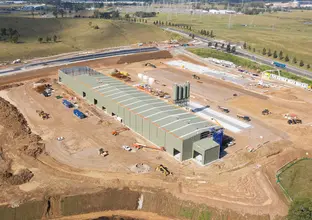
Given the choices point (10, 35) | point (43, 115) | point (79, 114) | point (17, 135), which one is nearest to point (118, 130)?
point (79, 114)

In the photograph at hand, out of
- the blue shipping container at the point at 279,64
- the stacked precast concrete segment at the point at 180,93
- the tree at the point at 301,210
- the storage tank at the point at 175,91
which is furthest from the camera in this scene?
the blue shipping container at the point at 279,64

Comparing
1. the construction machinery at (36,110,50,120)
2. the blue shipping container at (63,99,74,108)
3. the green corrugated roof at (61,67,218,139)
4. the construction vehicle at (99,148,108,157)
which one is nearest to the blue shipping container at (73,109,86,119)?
the blue shipping container at (63,99,74,108)

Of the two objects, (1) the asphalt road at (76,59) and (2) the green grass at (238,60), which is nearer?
(1) the asphalt road at (76,59)

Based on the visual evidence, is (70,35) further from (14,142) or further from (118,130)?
(14,142)

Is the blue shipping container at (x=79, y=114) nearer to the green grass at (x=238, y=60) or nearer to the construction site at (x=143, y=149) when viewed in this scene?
the construction site at (x=143, y=149)

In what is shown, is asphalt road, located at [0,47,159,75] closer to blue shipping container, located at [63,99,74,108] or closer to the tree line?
blue shipping container, located at [63,99,74,108]

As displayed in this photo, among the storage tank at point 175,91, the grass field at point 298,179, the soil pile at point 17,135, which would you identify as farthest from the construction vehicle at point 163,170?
the soil pile at point 17,135

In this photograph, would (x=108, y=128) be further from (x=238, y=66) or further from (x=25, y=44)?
(x=25, y=44)
